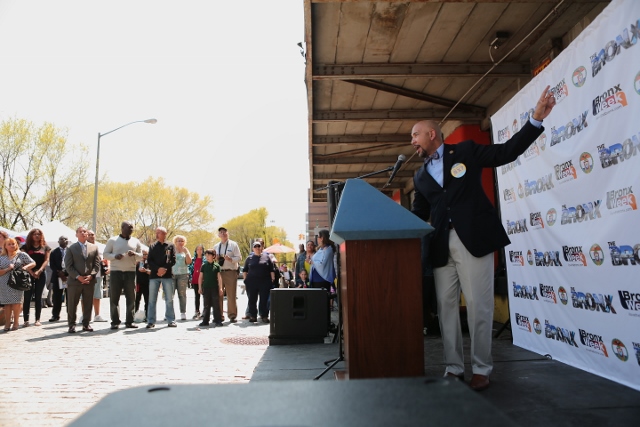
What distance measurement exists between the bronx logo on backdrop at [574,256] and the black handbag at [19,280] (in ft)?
31.0

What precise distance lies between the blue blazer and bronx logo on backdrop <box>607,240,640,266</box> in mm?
893

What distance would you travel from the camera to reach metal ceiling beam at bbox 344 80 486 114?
756 centimetres

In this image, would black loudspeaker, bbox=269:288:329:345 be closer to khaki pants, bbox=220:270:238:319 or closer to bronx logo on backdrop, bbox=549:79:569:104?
khaki pants, bbox=220:270:238:319

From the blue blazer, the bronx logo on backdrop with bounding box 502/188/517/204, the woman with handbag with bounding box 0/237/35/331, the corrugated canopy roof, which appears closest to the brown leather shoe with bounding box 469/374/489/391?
the blue blazer

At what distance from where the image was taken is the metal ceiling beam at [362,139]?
10.3 metres

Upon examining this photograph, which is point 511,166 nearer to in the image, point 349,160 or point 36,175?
point 349,160

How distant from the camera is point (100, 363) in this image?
540 cm

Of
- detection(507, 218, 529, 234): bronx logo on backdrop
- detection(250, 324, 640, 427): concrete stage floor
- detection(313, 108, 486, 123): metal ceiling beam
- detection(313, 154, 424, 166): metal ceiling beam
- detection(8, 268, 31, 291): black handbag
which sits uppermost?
detection(313, 108, 486, 123): metal ceiling beam

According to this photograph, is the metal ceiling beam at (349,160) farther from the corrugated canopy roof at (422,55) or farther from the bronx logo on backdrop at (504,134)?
the bronx logo on backdrop at (504,134)

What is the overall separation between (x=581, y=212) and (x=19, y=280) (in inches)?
381

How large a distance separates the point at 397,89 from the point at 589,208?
456cm

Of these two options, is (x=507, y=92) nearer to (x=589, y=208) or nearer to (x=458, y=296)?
(x=589, y=208)

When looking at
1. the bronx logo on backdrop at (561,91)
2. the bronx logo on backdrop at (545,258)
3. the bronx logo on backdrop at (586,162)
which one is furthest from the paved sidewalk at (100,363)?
the bronx logo on backdrop at (561,91)

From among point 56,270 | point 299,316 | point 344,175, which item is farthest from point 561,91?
point 56,270
